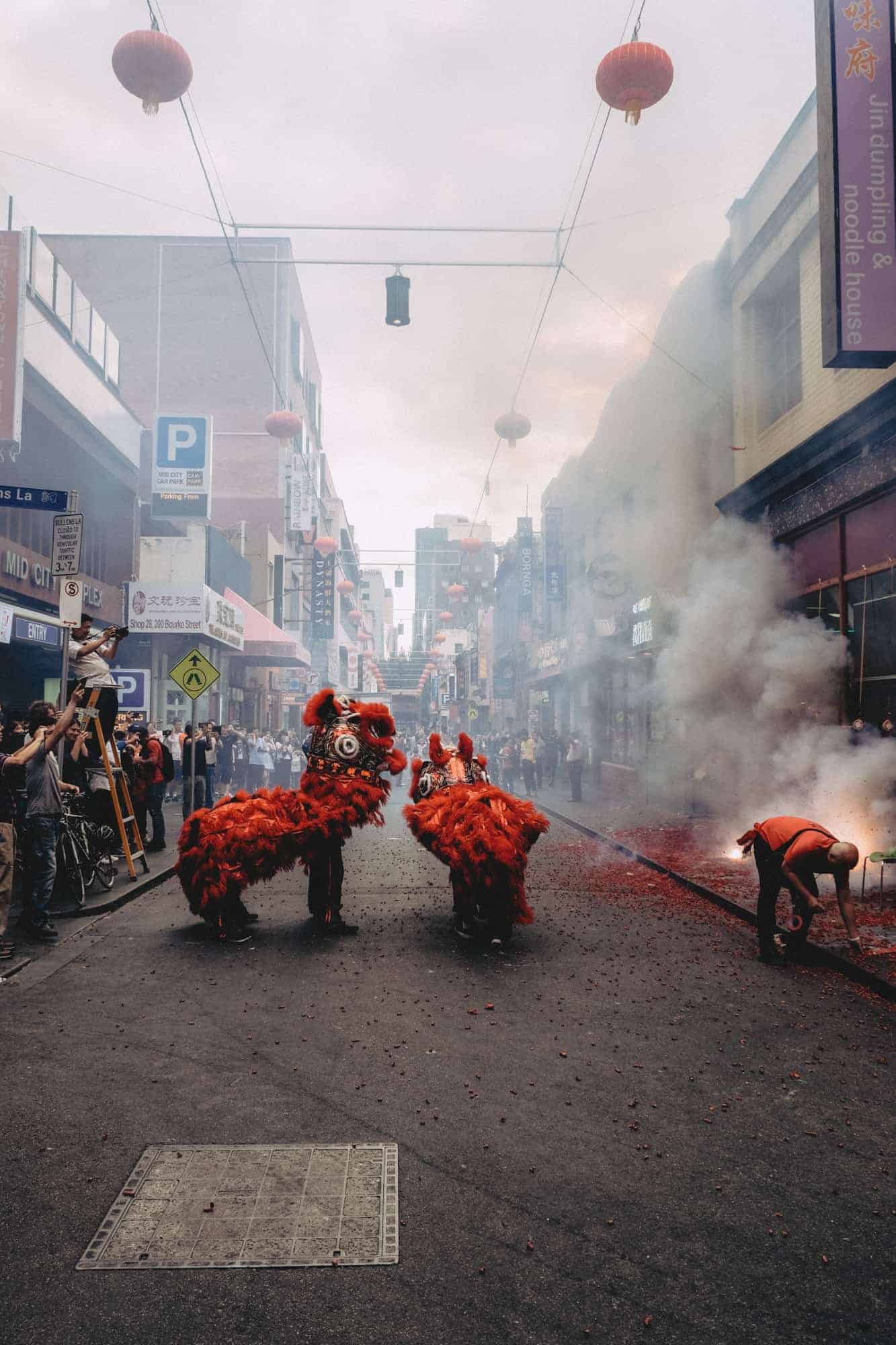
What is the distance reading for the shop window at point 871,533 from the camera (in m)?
12.2

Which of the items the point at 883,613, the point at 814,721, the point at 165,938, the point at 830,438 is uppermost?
the point at 830,438

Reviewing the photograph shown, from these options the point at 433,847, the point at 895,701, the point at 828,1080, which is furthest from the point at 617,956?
the point at 895,701

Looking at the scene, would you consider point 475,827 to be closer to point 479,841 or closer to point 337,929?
point 479,841

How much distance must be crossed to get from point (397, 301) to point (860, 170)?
551 cm

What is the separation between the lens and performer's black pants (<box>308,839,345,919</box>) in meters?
8.31

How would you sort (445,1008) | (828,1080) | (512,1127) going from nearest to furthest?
(512,1127) → (828,1080) → (445,1008)

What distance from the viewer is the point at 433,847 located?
8.33m

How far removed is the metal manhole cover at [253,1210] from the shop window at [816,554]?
12294 mm

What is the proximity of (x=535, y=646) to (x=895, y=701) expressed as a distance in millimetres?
29736

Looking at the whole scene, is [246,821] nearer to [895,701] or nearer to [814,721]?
[895,701]

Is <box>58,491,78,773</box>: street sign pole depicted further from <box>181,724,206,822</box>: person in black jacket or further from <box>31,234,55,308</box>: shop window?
<box>31,234,55,308</box>: shop window

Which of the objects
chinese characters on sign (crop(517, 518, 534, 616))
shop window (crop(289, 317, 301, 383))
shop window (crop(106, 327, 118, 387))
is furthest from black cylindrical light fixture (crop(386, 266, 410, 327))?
shop window (crop(289, 317, 301, 383))

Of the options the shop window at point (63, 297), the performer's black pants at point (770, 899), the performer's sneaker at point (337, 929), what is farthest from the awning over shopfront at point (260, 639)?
the performer's black pants at point (770, 899)

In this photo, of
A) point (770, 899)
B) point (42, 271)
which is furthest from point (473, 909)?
point (42, 271)
